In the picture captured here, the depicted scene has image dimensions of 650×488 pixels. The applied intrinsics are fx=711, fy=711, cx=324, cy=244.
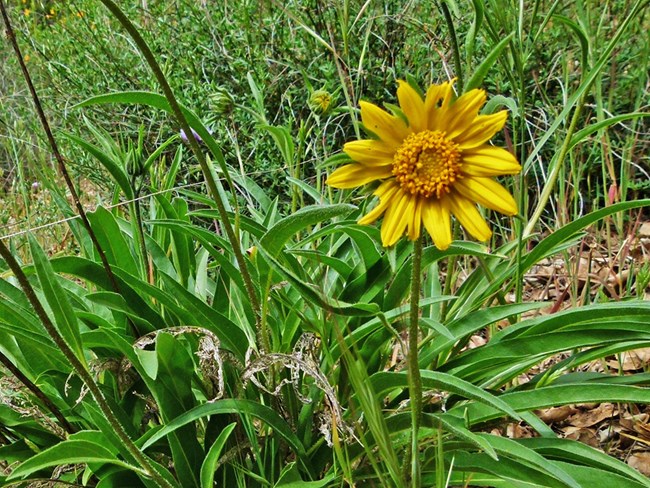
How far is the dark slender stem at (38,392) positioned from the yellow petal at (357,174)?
2.06 feet

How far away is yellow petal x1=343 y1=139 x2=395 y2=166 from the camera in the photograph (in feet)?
2.73

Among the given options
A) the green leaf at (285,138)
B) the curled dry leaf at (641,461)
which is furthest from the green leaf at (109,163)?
the curled dry leaf at (641,461)

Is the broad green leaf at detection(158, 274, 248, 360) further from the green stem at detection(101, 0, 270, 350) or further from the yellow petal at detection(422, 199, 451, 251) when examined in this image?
the yellow petal at detection(422, 199, 451, 251)

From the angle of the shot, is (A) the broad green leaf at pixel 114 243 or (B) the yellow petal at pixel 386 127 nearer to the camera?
(B) the yellow petal at pixel 386 127

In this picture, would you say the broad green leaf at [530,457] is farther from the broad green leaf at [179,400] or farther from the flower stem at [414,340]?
the broad green leaf at [179,400]

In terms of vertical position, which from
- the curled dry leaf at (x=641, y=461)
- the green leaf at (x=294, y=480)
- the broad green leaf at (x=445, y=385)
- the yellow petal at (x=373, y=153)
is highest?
the yellow petal at (x=373, y=153)

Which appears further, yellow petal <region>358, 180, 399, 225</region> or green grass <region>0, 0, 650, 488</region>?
green grass <region>0, 0, 650, 488</region>

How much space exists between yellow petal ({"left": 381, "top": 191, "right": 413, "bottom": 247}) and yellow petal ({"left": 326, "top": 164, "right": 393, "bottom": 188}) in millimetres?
33

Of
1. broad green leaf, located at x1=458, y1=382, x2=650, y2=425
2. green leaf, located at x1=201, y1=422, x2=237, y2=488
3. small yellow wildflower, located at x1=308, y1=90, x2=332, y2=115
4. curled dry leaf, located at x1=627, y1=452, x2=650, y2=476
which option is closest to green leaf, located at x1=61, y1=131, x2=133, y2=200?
small yellow wildflower, located at x1=308, y1=90, x2=332, y2=115

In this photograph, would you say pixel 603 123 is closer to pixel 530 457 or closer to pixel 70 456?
pixel 530 457

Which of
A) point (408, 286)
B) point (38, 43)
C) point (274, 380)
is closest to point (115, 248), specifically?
point (274, 380)

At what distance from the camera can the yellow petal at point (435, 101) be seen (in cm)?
80

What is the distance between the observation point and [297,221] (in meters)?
1.05

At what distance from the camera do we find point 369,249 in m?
1.32
